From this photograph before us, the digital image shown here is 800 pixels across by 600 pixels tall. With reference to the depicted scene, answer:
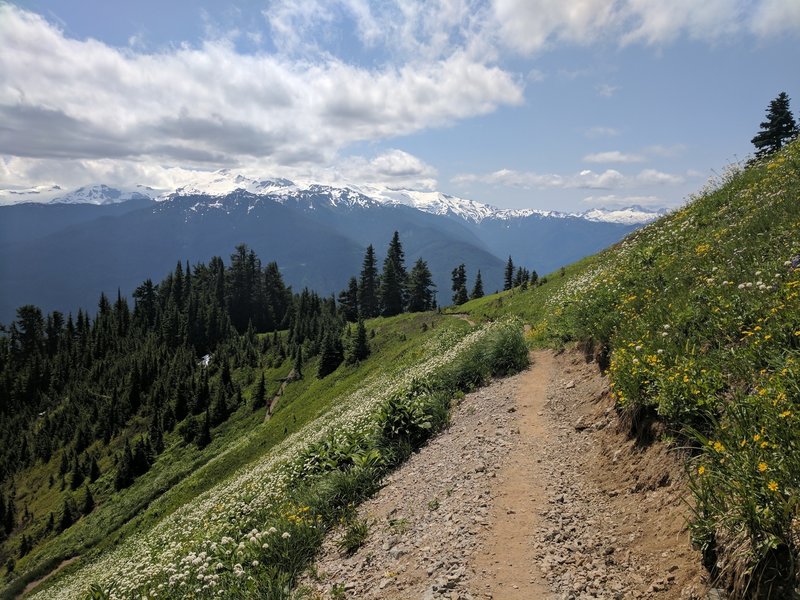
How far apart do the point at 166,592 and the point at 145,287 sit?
17488 cm

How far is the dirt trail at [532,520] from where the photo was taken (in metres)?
5.68

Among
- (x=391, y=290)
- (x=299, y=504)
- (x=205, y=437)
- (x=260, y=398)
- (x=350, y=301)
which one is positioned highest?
(x=299, y=504)

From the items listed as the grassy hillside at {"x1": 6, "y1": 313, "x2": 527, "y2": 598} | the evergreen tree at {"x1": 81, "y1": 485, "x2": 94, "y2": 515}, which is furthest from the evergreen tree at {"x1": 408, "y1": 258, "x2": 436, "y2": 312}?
the grassy hillside at {"x1": 6, "y1": 313, "x2": 527, "y2": 598}

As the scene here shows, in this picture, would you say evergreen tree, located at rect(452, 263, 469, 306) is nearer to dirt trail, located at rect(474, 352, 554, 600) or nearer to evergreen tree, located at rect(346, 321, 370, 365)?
evergreen tree, located at rect(346, 321, 370, 365)

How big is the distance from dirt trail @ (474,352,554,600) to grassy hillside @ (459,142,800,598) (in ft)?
6.91

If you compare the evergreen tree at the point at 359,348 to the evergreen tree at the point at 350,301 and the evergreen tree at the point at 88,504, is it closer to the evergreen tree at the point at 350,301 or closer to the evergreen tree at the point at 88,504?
the evergreen tree at the point at 88,504

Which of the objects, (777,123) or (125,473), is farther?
(125,473)

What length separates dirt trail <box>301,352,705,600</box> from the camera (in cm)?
568

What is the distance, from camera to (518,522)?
286 inches

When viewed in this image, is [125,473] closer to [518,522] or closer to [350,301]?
[350,301]

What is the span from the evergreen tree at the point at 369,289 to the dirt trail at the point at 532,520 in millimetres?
100165

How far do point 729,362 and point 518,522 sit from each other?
4.12 m

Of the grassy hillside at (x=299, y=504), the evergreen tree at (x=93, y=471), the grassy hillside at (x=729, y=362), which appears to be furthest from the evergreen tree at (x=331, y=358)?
the evergreen tree at (x=93, y=471)

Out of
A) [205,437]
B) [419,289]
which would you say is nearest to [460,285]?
[419,289]
